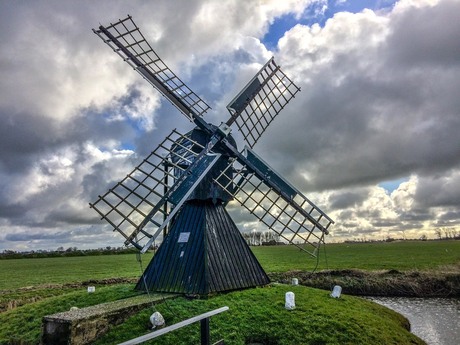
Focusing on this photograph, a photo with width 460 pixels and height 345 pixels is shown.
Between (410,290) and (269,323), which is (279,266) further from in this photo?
(269,323)

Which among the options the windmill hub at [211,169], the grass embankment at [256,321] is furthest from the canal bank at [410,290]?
the windmill hub at [211,169]

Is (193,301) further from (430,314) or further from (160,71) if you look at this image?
(430,314)

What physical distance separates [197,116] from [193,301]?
7.41m

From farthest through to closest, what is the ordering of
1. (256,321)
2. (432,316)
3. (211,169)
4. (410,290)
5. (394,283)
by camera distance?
1. (394,283)
2. (410,290)
3. (432,316)
4. (211,169)
5. (256,321)

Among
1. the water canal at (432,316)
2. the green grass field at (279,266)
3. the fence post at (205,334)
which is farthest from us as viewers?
the green grass field at (279,266)

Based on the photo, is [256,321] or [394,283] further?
[394,283]

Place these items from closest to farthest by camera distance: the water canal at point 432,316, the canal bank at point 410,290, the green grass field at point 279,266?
the water canal at point 432,316 < the canal bank at point 410,290 < the green grass field at point 279,266

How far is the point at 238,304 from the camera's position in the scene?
12250 millimetres

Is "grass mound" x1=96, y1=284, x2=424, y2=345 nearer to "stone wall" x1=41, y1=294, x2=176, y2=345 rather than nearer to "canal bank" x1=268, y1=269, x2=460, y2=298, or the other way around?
"stone wall" x1=41, y1=294, x2=176, y2=345

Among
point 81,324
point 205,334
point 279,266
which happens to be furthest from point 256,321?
point 279,266

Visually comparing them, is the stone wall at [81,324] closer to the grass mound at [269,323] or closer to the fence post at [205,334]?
the grass mound at [269,323]

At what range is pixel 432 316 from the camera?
57.4 ft

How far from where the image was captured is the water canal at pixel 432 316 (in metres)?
14.0

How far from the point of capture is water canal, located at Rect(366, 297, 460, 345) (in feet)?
45.9
